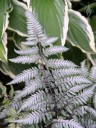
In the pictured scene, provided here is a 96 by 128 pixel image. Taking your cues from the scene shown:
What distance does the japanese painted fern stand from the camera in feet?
3.61

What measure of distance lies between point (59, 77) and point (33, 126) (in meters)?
0.22

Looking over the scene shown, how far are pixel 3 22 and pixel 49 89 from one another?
0.53 m

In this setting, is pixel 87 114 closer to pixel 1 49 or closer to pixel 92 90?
pixel 92 90

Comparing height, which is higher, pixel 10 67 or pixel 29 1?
pixel 29 1

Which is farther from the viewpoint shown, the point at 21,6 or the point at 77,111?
the point at 21,6

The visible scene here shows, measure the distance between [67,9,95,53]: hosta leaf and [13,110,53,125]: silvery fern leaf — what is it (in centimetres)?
51

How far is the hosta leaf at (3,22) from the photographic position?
140 cm

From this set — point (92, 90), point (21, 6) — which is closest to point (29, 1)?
point (21, 6)

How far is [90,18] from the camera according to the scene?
6.05 ft

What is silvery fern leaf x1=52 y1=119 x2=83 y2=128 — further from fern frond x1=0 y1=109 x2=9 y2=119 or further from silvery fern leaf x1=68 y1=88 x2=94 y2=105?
fern frond x1=0 y1=109 x2=9 y2=119

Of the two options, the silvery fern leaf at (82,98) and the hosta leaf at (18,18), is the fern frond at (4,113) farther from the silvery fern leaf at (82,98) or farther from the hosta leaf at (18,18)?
the hosta leaf at (18,18)

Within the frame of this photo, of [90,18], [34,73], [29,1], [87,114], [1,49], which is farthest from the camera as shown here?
[90,18]

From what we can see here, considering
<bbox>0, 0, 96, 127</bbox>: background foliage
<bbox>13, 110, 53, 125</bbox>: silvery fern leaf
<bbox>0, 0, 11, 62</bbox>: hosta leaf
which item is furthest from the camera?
<bbox>0, 0, 96, 127</bbox>: background foliage

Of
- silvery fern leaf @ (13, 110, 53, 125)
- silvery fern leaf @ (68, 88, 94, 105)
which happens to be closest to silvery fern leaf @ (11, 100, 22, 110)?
silvery fern leaf @ (13, 110, 53, 125)
